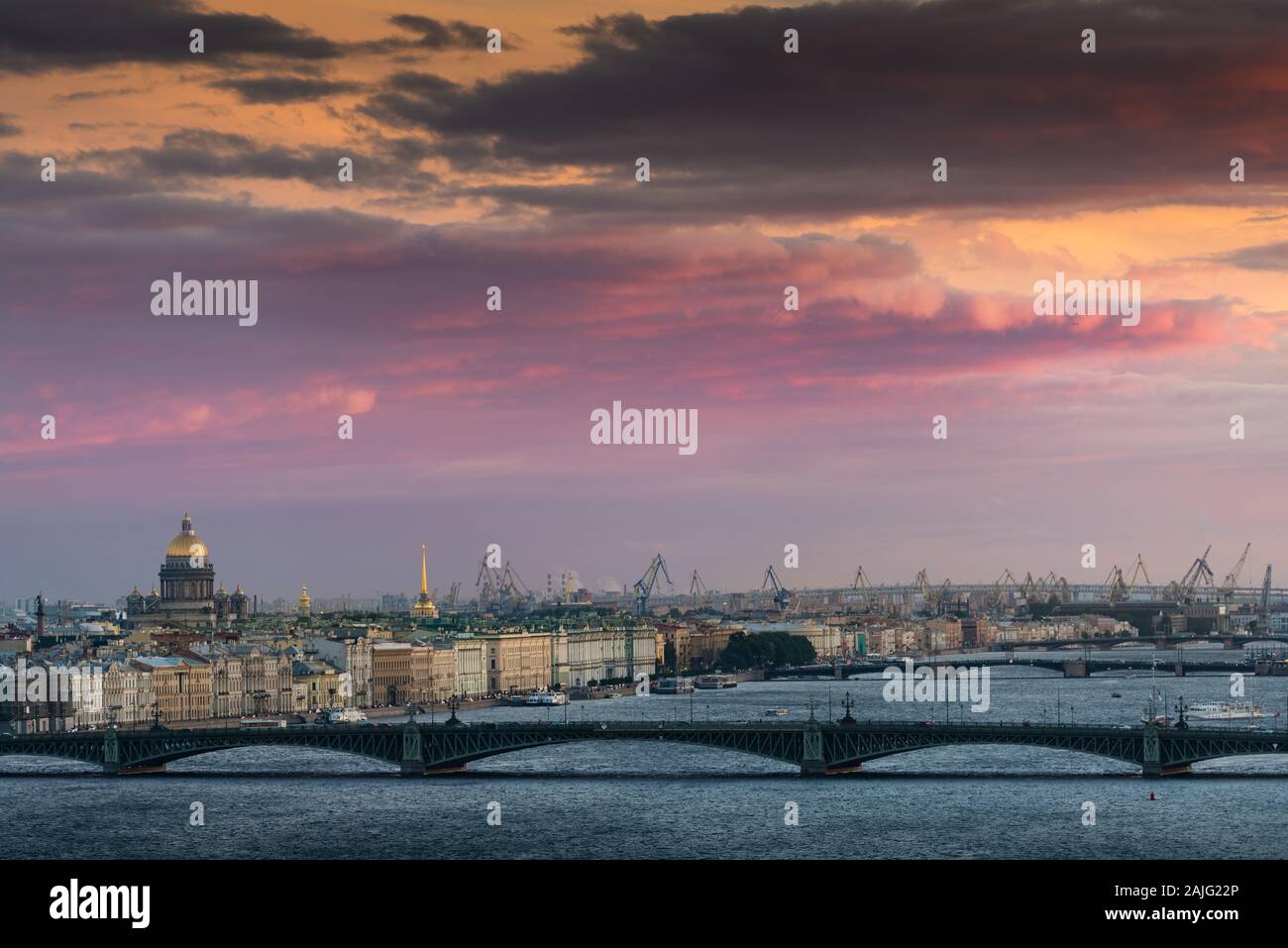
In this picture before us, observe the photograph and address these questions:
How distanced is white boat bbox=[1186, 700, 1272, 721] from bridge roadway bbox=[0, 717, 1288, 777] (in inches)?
809

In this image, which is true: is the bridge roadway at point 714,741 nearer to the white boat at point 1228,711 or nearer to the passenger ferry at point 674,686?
the white boat at point 1228,711

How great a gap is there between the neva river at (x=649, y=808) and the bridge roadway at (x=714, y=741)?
68 centimetres

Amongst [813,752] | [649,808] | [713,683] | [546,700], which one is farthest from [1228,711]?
[713,683]

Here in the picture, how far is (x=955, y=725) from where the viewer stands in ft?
191

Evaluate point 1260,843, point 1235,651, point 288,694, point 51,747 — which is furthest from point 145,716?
point 1235,651

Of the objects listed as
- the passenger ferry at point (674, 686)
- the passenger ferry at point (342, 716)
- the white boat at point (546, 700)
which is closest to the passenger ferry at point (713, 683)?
the passenger ferry at point (674, 686)

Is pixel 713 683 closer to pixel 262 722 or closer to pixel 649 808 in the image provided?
pixel 262 722

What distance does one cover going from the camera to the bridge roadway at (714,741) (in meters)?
55.9

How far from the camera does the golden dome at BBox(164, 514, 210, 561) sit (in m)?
150

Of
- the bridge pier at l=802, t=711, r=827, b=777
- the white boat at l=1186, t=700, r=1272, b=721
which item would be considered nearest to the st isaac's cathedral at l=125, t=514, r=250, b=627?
the white boat at l=1186, t=700, r=1272, b=721

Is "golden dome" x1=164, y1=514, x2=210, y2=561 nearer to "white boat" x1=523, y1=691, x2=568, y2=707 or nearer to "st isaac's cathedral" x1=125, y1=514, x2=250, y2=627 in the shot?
"st isaac's cathedral" x1=125, y1=514, x2=250, y2=627
